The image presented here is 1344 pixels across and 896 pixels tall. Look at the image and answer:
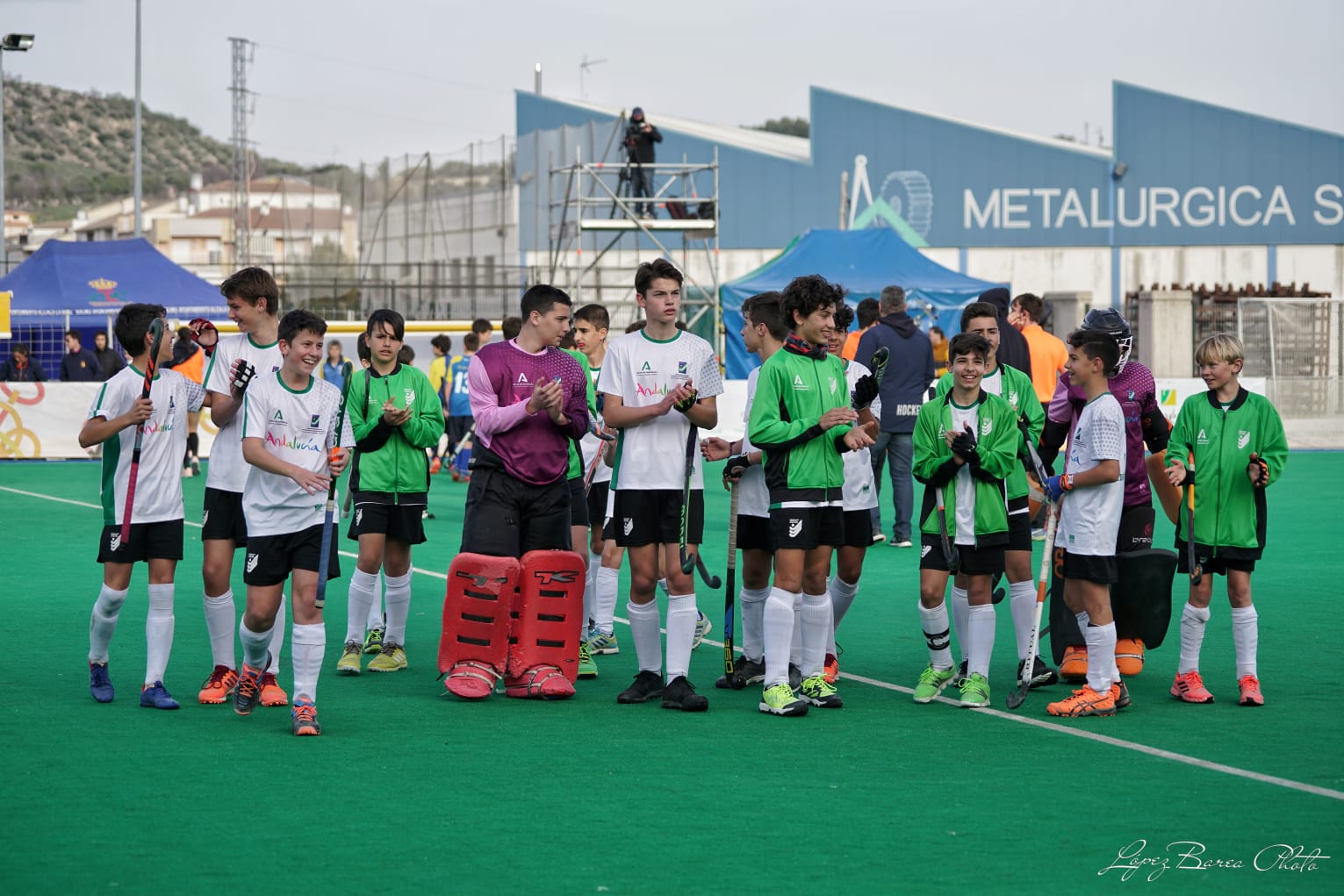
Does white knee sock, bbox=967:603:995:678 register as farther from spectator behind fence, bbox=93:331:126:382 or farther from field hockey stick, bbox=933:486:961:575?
spectator behind fence, bbox=93:331:126:382

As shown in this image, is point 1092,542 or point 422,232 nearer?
point 1092,542

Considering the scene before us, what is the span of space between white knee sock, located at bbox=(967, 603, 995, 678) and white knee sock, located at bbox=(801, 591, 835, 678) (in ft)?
2.35

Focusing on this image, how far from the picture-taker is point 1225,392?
7.72m

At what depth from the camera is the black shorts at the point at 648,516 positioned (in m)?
7.59

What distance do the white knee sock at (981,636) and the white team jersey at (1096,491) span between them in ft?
1.71

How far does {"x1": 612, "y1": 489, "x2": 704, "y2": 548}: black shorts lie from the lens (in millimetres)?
7594

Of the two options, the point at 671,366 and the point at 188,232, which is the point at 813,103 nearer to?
the point at 671,366

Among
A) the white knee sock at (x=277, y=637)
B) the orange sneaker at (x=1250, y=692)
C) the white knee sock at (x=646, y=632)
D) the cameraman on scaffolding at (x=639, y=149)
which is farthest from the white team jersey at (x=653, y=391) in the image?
the cameraman on scaffolding at (x=639, y=149)

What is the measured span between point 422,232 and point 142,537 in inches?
1672

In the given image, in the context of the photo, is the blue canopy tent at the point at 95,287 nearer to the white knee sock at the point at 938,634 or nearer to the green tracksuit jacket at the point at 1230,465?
the white knee sock at the point at 938,634

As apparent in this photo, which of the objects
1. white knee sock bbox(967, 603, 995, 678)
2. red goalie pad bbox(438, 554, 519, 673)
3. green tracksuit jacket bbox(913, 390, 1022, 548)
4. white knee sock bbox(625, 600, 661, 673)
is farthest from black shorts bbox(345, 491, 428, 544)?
white knee sock bbox(967, 603, 995, 678)

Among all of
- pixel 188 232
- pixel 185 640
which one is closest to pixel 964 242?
pixel 185 640

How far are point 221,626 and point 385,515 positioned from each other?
1.22m

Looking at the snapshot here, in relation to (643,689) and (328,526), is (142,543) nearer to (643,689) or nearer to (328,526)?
(328,526)
